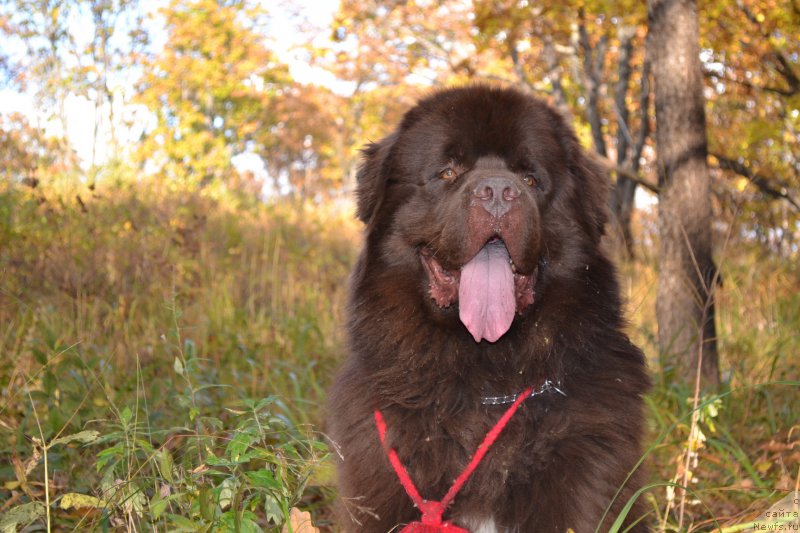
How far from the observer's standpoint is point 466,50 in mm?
13531

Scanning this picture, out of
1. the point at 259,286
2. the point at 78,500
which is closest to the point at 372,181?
the point at 78,500

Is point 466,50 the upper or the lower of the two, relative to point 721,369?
upper

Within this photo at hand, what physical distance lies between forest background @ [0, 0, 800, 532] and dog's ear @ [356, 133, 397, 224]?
54 cm

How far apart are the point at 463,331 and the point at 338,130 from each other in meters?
31.4

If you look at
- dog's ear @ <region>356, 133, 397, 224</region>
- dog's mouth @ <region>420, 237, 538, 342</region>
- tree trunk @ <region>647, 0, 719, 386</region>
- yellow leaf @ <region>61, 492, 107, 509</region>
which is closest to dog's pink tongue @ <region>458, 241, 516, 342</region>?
dog's mouth @ <region>420, 237, 538, 342</region>

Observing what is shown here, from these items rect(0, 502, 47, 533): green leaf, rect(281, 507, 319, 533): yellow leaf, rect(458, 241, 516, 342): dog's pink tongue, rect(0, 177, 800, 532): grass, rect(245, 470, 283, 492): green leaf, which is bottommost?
rect(0, 177, 800, 532): grass

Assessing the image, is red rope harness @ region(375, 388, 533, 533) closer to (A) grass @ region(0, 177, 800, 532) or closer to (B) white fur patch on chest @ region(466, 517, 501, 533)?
(B) white fur patch on chest @ region(466, 517, 501, 533)

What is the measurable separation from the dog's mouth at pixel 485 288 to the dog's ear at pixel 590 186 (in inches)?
14.6

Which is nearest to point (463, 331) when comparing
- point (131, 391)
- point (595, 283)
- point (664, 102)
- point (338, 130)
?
point (595, 283)

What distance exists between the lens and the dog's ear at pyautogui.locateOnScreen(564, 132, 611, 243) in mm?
3021

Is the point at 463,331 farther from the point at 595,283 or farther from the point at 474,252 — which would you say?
the point at 595,283

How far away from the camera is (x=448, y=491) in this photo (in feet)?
8.31

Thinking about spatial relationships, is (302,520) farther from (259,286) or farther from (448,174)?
(259,286)

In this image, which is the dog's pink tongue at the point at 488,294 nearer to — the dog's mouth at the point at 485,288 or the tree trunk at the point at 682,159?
the dog's mouth at the point at 485,288
